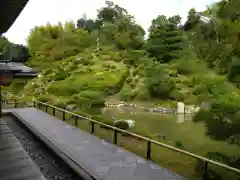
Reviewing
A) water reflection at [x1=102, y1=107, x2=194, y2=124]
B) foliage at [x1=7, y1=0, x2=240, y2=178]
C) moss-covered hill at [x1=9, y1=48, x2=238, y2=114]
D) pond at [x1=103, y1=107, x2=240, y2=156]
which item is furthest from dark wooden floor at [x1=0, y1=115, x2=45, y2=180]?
water reflection at [x1=102, y1=107, x2=194, y2=124]

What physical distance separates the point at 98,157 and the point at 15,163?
164cm

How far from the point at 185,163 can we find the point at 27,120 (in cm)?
642

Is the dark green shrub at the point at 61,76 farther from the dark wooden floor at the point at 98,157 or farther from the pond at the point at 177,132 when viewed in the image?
the dark wooden floor at the point at 98,157

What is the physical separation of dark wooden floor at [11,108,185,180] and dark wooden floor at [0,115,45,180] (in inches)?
26.8

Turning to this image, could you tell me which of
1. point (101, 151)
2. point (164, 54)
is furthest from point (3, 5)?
point (164, 54)

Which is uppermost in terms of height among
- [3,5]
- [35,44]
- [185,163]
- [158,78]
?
[35,44]

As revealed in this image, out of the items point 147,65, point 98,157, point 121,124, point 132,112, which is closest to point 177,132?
point 121,124

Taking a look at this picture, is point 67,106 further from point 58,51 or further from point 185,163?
point 58,51

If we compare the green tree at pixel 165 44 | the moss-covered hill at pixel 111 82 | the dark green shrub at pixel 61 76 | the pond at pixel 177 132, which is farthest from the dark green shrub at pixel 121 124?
the green tree at pixel 165 44

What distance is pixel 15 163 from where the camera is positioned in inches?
214

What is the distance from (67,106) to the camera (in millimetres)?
13203

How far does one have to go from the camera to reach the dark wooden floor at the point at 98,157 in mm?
4645

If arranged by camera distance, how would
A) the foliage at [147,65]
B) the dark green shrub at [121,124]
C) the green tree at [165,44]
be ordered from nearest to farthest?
1. the foliage at [147,65]
2. the dark green shrub at [121,124]
3. the green tree at [165,44]

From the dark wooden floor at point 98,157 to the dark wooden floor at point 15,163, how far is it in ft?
2.24
